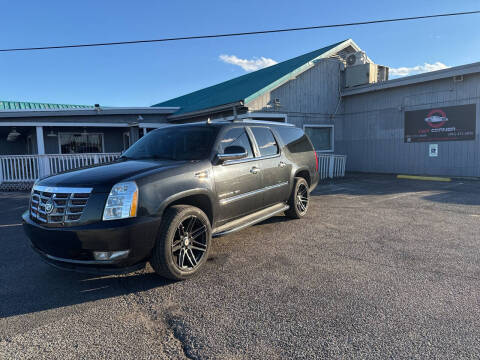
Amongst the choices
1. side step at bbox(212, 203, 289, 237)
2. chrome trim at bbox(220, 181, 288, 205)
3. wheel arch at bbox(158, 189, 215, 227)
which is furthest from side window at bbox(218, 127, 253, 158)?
side step at bbox(212, 203, 289, 237)

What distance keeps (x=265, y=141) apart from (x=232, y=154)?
130cm

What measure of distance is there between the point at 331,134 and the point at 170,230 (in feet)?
42.5

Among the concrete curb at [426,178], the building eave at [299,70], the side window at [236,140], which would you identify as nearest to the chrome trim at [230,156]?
the side window at [236,140]

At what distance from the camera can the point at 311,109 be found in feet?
45.8

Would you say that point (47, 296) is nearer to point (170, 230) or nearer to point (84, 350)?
point (84, 350)

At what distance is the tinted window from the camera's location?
587cm

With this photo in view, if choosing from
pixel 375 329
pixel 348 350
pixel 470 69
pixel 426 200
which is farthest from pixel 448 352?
pixel 470 69

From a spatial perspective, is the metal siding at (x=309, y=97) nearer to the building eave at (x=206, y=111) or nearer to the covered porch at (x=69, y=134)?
the building eave at (x=206, y=111)

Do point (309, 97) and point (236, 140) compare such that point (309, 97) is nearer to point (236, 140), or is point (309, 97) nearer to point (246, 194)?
point (236, 140)

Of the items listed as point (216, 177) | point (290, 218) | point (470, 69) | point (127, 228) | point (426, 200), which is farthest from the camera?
point (470, 69)

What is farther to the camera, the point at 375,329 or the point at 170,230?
the point at 170,230

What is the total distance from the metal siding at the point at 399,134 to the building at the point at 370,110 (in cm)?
3

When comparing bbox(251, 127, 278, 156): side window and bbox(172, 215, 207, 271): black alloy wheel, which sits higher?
bbox(251, 127, 278, 156): side window

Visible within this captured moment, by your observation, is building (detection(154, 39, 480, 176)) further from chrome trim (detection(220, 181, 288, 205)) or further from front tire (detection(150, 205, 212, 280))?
front tire (detection(150, 205, 212, 280))
